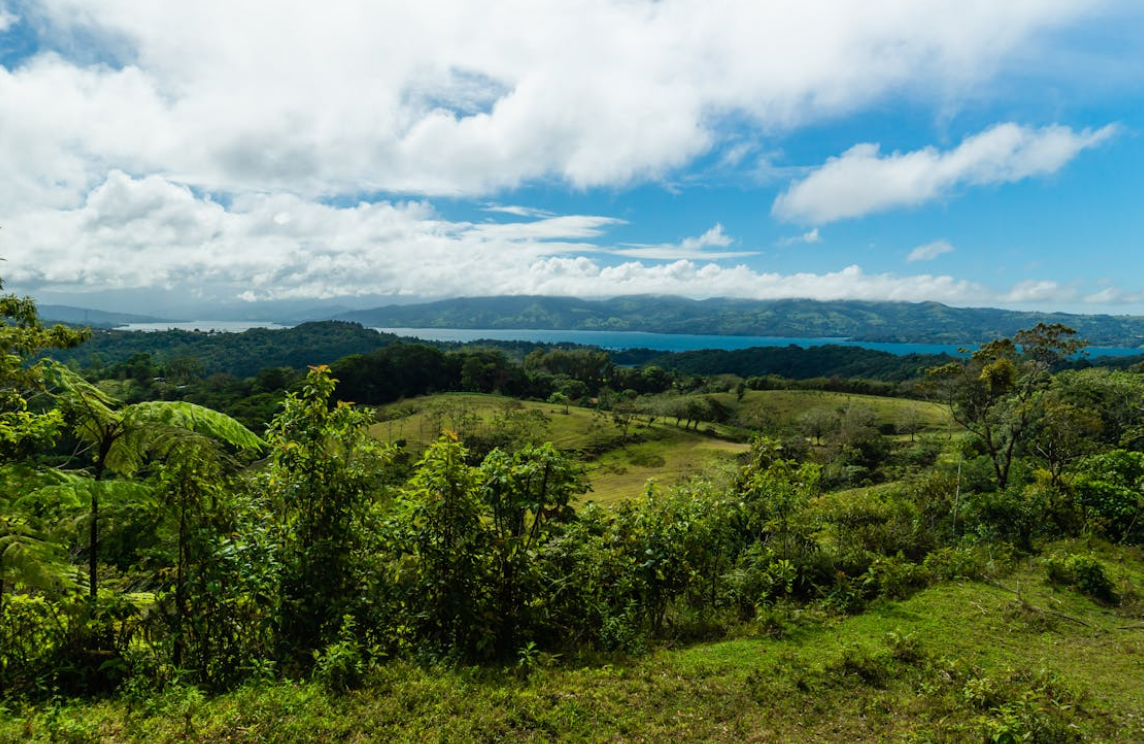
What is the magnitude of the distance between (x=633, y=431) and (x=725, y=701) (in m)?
66.0

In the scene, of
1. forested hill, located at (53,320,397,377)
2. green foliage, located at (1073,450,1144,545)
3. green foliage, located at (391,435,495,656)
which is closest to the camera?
green foliage, located at (391,435,495,656)

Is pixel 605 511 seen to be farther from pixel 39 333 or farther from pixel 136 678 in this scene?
pixel 39 333

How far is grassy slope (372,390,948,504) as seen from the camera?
2299 inches

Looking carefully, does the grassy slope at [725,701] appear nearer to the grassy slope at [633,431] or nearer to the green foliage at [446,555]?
the green foliage at [446,555]

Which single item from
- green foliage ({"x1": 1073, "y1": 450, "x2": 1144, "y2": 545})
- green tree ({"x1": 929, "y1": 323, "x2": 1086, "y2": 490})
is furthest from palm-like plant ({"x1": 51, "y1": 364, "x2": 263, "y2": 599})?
green tree ({"x1": 929, "y1": 323, "x2": 1086, "y2": 490})

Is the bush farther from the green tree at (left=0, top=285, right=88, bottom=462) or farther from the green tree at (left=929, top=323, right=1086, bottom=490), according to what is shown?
the green tree at (left=0, top=285, right=88, bottom=462)

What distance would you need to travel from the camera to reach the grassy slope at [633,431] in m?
58.4

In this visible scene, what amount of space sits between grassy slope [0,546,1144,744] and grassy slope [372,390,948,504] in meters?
38.5

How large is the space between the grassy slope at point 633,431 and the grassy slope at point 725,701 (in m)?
38.5

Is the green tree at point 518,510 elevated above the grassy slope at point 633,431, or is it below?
A: above

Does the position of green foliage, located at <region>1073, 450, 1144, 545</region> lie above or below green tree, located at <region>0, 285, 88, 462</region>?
below

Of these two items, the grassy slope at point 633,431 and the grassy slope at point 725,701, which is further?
the grassy slope at point 633,431

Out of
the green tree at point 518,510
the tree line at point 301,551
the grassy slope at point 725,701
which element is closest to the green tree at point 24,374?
the tree line at point 301,551

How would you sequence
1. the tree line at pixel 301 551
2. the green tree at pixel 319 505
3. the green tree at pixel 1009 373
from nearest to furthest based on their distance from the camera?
the tree line at pixel 301 551, the green tree at pixel 319 505, the green tree at pixel 1009 373
